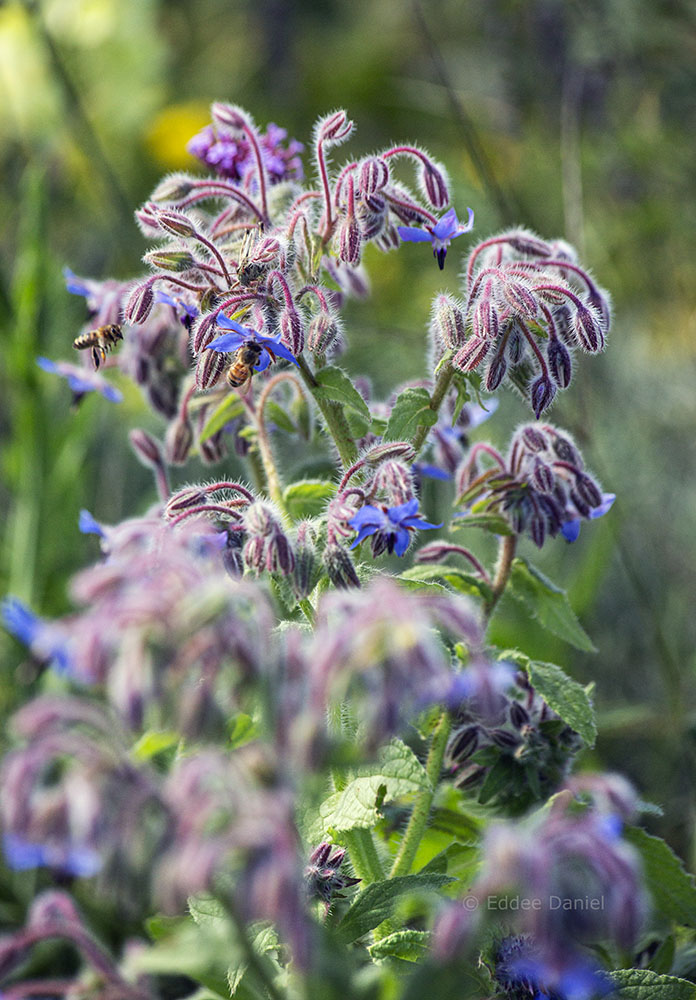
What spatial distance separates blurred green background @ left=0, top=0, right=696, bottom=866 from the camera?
172 cm

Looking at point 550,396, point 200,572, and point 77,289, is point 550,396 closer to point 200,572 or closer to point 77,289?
point 200,572

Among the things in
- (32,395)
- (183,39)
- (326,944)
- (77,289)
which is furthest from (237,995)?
(183,39)

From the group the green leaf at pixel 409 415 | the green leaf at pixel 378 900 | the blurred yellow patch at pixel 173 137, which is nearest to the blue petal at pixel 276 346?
the green leaf at pixel 409 415

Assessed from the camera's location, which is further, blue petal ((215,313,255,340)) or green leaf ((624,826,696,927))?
green leaf ((624,826,696,927))

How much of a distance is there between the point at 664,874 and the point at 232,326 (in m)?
0.65

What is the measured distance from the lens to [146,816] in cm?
58

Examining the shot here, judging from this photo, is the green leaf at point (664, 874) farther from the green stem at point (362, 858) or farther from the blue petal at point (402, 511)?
the blue petal at point (402, 511)

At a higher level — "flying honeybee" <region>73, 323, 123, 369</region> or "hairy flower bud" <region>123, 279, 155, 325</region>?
"flying honeybee" <region>73, 323, 123, 369</region>

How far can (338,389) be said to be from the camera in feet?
3.01

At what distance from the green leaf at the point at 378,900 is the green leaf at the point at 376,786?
0.16 ft

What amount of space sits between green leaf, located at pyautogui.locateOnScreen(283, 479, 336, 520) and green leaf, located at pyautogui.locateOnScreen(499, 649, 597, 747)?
0.74ft

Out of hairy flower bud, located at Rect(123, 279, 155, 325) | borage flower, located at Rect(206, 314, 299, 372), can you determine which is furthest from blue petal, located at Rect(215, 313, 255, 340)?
hairy flower bud, located at Rect(123, 279, 155, 325)

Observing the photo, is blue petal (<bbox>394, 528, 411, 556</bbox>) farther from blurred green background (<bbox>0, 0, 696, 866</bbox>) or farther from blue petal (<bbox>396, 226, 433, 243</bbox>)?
blurred green background (<bbox>0, 0, 696, 866</bbox>)

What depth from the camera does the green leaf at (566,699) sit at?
3.07ft
